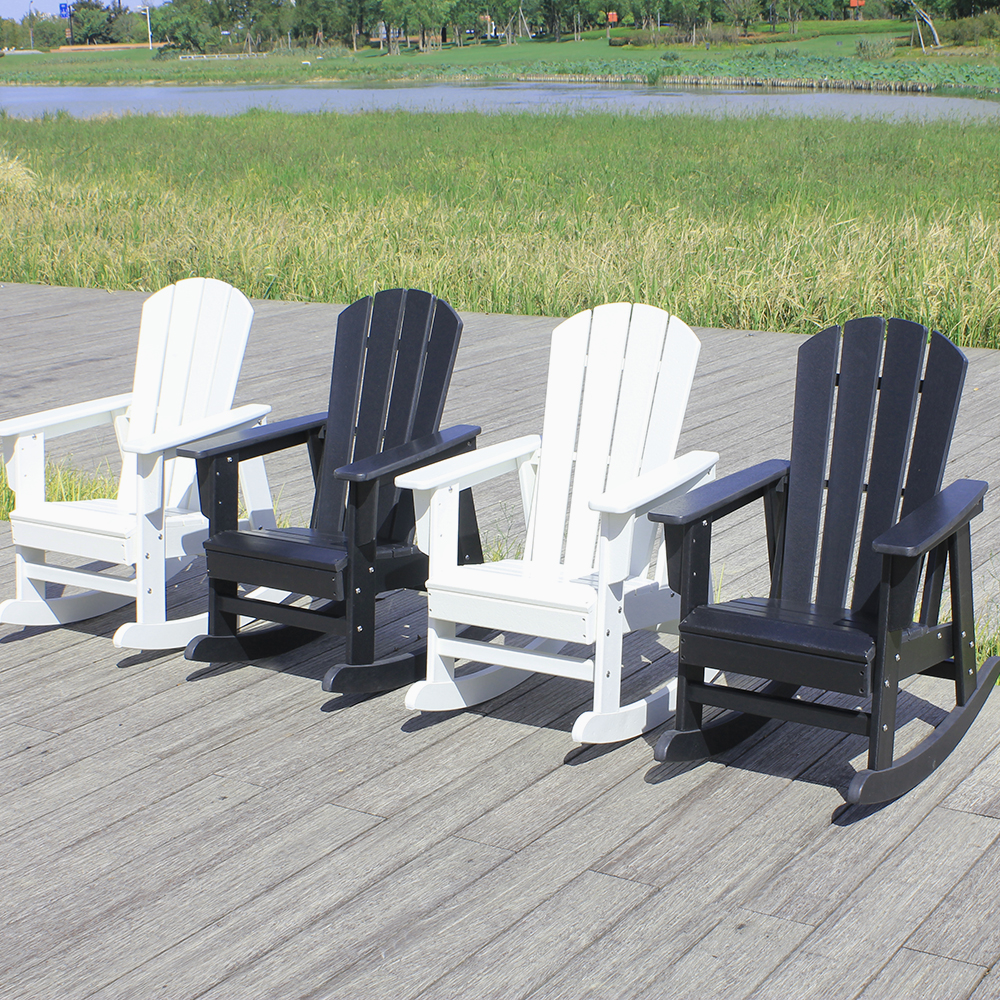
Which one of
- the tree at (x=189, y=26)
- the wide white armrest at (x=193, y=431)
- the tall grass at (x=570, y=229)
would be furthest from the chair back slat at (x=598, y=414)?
the tree at (x=189, y=26)

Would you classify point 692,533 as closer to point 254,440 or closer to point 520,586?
point 520,586

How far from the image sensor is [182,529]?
2.94 metres

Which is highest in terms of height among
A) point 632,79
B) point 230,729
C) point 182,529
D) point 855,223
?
point 632,79

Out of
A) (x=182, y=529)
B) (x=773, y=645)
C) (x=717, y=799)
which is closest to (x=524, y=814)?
(x=717, y=799)

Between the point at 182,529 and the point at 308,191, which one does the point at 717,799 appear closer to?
the point at 182,529

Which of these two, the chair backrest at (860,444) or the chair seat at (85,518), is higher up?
the chair backrest at (860,444)

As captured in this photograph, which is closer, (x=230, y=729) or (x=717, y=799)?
(x=717, y=799)

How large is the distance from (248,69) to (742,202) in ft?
221

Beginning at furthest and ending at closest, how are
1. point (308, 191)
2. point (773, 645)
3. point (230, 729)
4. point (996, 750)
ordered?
point (308, 191) → point (230, 729) → point (996, 750) → point (773, 645)

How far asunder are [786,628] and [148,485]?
1504 millimetres

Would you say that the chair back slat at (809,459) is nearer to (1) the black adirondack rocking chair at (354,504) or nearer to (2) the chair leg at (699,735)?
(2) the chair leg at (699,735)

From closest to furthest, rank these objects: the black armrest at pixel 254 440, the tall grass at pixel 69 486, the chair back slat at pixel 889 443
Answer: the chair back slat at pixel 889 443 → the black armrest at pixel 254 440 → the tall grass at pixel 69 486

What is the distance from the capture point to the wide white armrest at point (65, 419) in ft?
9.48

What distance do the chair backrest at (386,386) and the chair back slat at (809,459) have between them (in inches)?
32.9
